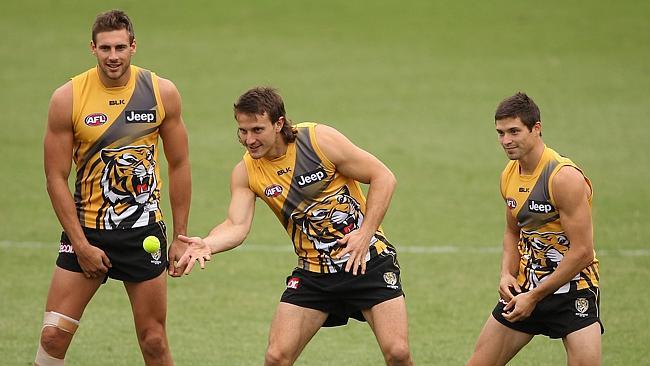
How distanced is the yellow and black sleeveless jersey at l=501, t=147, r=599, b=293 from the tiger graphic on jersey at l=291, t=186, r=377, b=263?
113 centimetres

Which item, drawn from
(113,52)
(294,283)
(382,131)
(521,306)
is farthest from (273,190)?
(382,131)

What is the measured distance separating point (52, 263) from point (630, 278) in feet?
21.5

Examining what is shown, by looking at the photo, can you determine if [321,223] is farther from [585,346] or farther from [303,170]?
[585,346]

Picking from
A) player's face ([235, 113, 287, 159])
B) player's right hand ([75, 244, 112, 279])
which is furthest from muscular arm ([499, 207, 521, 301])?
player's right hand ([75, 244, 112, 279])

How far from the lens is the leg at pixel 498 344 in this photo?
8.05 meters

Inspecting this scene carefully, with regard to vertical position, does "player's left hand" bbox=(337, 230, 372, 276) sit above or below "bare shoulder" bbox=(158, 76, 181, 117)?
below

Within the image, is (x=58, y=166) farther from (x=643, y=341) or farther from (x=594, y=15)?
(x=594, y=15)

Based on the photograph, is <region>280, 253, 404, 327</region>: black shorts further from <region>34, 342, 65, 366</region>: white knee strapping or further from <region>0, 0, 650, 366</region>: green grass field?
<region>0, 0, 650, 366</region>: green grass field

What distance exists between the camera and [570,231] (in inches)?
302

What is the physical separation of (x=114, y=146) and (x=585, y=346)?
3483 mm

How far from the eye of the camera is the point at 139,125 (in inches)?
317

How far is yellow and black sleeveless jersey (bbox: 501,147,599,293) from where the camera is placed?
7828mm

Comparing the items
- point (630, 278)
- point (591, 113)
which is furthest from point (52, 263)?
point (591, 113)

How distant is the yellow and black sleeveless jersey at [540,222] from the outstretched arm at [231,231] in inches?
72.0
